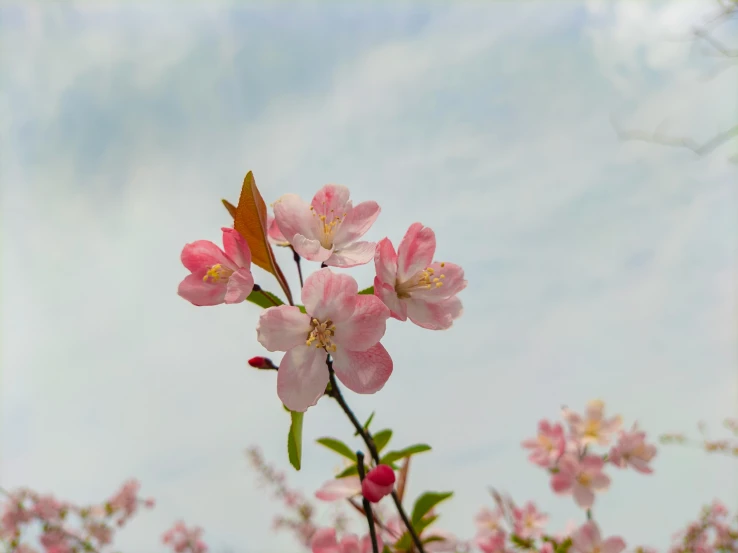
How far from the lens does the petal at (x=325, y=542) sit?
4.05 feet

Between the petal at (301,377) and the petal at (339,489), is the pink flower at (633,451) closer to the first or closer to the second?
the petal at (339,489)

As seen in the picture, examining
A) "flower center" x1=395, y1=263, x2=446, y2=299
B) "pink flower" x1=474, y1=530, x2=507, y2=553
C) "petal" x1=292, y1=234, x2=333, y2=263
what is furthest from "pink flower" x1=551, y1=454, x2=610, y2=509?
"petal" x1=292, y1=234, x2=333, y2=263

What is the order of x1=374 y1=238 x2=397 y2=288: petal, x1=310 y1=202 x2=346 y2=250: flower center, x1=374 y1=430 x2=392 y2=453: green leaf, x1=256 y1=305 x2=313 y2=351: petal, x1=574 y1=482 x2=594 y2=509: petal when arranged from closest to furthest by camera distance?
x1=256 y1=305 x2=313 y2=351: petal
x1=374 y1=238 x2=397 y2=288: petal
x1=310 y1=202 x2=346 y2=250: flower center
x1=374 y1=430 x2=392 y2=453: green leaf
x1=574 y1=482 x2=594 y2=509: petal

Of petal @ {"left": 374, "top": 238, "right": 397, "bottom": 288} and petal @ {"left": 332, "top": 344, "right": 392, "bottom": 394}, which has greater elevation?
petal @ {"left": 374, "top": 238, "right": 397, "bottom": 288}

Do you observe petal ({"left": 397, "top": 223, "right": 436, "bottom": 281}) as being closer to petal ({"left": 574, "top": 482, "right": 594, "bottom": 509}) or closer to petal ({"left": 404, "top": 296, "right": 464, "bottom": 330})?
petal ({"left": 404, "top": 296, "right": 464, "bottom": 330})

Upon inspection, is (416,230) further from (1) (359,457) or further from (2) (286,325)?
(1) (359,457)

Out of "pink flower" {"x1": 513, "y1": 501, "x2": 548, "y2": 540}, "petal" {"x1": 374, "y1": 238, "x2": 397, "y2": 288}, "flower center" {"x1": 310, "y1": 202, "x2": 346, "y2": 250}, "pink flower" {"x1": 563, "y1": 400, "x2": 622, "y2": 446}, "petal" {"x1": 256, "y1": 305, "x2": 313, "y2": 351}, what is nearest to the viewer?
"petal" {"x1": 256, "y1": 305, "x2": 313, "y2": 351}

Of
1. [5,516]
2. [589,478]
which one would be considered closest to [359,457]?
[589,478]

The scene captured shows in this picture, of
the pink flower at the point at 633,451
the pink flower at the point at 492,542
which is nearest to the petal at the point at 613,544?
the pink flower at the point at 633,451

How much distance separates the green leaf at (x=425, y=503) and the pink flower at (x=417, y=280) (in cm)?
50

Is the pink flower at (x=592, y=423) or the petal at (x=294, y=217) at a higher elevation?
the pink flower at (x=592, y=423)

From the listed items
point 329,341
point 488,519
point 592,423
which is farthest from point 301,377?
point 488,519

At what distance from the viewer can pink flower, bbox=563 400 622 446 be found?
7.03 ft

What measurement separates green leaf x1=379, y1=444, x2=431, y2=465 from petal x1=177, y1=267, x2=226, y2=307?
0.57 m
